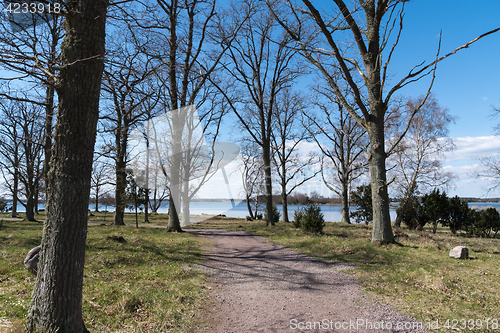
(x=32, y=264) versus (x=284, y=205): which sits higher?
(x=284, y=205)

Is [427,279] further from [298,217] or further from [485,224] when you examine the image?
[485,224]

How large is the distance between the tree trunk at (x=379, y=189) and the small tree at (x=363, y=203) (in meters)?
14.5

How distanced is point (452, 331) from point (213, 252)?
674 cm

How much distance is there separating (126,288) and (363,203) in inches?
851

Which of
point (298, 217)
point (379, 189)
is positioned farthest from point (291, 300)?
point (298, 217)

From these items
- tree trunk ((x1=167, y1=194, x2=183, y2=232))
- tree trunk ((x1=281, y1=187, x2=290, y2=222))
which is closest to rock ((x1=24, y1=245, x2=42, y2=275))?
tree trunk ((x1=167, y1=194, x2=183, y2=232))

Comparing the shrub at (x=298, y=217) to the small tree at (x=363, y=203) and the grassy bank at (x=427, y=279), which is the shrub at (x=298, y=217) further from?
the small tree at (x=363, y=203)

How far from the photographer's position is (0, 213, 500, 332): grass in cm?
403

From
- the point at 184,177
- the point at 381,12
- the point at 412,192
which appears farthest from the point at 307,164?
the point at 381,12

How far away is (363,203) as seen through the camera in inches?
898

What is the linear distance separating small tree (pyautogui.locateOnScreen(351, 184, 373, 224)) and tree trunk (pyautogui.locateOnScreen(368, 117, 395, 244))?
14.5 metres

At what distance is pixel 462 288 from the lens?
193 inches

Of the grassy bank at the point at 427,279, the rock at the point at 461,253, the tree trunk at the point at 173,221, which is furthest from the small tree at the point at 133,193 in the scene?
the rock at the point at 461,253

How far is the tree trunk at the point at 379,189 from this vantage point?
8.80m
